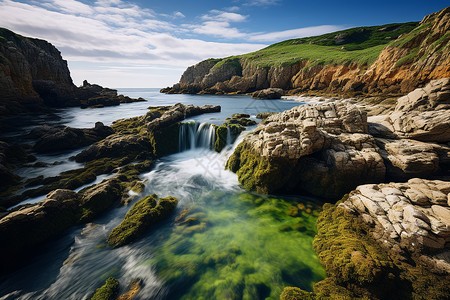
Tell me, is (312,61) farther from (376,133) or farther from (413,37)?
(376,133)

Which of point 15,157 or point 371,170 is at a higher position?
point 371,170

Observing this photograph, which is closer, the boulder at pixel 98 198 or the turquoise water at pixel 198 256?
the turquoise water at pixel 198 256

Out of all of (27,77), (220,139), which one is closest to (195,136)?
(220,139)

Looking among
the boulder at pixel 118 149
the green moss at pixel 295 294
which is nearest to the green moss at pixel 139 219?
the green moss at pixel 295 294

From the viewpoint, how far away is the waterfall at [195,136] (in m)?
20.6

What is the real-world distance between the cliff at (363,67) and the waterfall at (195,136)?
1323 inches

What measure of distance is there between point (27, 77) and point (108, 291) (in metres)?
54.6

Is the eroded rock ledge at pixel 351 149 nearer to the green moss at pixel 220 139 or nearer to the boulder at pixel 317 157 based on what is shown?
the boulder at pixel 317 157

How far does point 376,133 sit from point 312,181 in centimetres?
622

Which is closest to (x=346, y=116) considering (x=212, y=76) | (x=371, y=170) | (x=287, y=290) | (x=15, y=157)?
(x=371, y=170)

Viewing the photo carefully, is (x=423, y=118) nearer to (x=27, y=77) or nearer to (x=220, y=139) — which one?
(x=220, y=139)

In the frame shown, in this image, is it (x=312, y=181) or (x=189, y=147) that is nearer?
(x=312, y=181)

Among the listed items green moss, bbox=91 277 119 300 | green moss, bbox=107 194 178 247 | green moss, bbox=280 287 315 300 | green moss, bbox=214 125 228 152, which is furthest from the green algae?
green moss, bbox=214 125 228 152

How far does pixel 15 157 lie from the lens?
16375 millimetres
